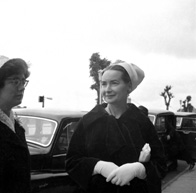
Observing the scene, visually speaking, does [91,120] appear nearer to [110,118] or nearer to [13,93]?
[110,118]

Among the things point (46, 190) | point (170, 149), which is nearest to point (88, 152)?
point (46, 190)

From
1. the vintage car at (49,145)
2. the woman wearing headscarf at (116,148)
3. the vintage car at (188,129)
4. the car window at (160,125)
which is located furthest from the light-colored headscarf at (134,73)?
the vintage car at (188,129)

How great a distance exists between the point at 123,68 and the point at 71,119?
2.41 m

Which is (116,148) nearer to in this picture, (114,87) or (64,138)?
(114,87)

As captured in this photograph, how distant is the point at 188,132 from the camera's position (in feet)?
35.0

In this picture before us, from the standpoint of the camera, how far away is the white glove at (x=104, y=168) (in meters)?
2.40

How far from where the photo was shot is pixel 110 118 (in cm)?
260

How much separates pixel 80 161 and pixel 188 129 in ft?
30.3

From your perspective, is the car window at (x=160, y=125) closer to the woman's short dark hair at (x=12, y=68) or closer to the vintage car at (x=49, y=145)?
the vintage car at (x=49, y=145)

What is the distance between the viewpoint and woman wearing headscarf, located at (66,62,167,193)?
2461mm

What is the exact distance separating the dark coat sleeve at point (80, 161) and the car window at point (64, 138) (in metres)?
2.04

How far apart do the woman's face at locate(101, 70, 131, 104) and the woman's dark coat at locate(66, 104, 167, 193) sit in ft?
0.40

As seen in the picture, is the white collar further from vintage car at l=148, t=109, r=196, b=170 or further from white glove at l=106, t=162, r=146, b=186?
vintage car at l=148, t=109, r=196, b=170

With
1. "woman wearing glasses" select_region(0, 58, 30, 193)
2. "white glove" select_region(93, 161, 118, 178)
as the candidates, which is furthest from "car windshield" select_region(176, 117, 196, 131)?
"woman wearing glasses" select_region(0, 58, 30, 193)
